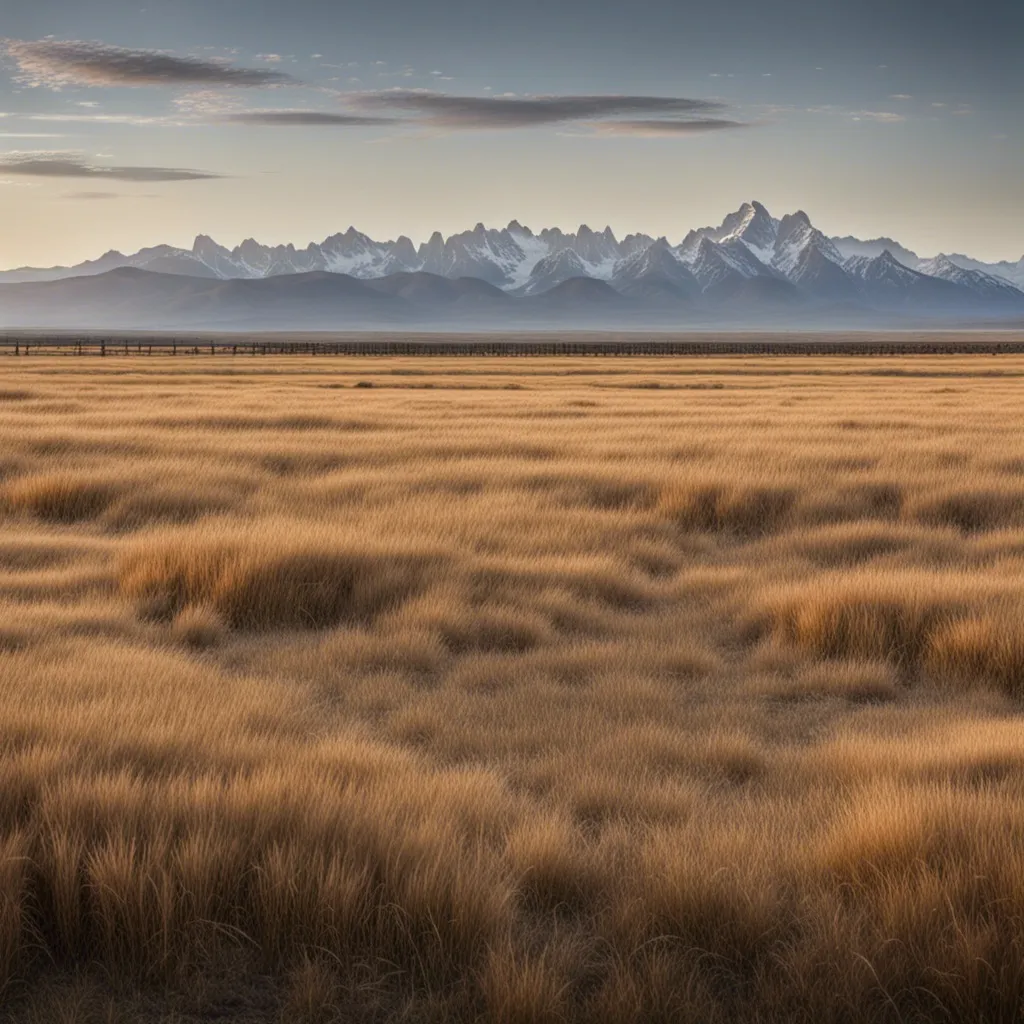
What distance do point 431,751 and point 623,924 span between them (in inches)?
95.8

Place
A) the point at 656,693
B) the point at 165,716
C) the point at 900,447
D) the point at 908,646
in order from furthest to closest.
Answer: the point at 900,447, the point at 908,646, the point at 656,693, the point at 165,716

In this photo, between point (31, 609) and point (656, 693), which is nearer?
point (656, 693)

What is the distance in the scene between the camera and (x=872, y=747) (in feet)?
23.4

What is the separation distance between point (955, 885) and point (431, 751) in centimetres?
314

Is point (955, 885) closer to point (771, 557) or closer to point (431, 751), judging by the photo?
point (431, 751)

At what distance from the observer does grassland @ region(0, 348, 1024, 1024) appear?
4789 millimetres

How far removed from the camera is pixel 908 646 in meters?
10.1

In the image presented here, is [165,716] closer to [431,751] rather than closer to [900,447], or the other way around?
[431,751]

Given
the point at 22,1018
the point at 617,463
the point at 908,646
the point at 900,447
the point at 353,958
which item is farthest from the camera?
the point at 900,447

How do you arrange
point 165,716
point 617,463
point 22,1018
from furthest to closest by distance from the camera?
point 617,463, point 165,716, point 22,1018

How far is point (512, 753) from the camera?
7.21 meters

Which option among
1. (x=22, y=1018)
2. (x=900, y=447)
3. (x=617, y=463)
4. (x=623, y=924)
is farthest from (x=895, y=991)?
(x=900, y=447)

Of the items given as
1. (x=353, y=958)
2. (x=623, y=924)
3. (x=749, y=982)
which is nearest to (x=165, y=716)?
(x=353, y=958)

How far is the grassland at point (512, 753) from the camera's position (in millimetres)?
4789
